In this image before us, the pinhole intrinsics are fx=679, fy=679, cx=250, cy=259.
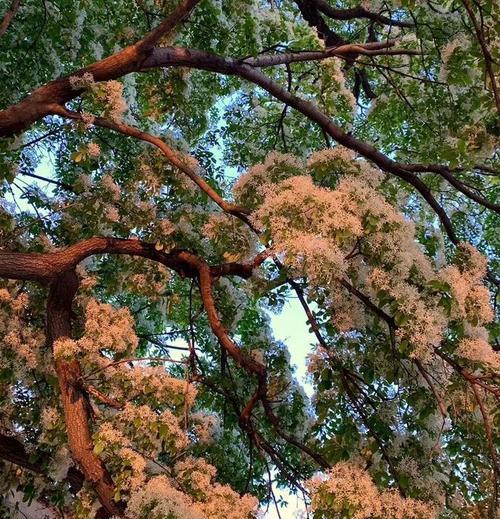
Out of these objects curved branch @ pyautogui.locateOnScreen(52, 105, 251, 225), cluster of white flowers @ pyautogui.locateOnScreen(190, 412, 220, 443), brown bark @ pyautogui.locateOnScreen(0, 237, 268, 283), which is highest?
curved branch @ pyautogui.locateOnScreen(52, 105, 251, 225)

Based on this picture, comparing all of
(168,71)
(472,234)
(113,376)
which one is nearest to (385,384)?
(113,376)

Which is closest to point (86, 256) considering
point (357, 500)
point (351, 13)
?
point (357, 500)

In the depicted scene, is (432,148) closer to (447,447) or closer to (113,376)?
(447,447)

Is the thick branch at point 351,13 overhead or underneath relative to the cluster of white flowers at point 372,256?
overhead

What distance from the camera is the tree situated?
347 cm

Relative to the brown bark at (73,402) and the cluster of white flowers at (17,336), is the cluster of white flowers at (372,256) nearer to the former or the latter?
the brown bark at (73,402)

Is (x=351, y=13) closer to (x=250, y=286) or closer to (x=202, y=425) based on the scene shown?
(x=250, y=286)

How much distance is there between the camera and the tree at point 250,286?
11.4 feet

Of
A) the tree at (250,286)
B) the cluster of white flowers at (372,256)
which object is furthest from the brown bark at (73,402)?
the cluster of white flowers at (372,256)

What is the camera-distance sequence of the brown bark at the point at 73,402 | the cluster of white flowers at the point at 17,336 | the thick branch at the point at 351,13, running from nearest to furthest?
the brown bark at the point at 73,402 → the cluster of white flowers at the point at 17,336 → the thick branch at the point at 351,13

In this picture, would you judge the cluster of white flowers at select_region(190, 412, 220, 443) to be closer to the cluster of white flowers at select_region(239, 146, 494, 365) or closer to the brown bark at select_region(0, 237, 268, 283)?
the brown bark at select_region(0, 237, 268, 283)

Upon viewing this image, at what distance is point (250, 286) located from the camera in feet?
16.6

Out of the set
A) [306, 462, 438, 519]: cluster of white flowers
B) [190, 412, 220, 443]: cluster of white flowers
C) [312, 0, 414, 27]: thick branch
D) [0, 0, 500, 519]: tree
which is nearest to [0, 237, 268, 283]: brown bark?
[0, 0, 500, 519]: tree

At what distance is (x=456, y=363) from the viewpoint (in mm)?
3498
